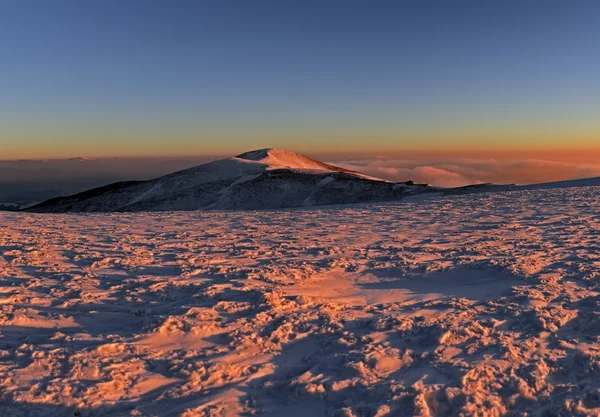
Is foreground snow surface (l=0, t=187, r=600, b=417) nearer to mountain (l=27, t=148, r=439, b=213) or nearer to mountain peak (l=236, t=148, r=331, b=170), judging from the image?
mountain (l=27, t=148, r=439, b=213)

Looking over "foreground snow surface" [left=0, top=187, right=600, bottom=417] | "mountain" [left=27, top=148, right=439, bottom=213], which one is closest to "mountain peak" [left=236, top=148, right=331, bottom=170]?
"mountain" [left=27, top=148, right=439, bottom=213]

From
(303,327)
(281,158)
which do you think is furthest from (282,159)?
(303,327)

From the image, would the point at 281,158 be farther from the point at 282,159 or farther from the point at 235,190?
the point at 235,190

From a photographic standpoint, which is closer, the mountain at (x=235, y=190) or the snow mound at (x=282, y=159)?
the mountain at (x=235, y=190)

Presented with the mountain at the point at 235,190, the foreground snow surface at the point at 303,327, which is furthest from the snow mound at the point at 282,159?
the foreground snow surface at the point at 303,327

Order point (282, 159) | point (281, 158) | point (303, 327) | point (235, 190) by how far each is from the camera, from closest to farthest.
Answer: point (303, 327) < point (235, 190) < point (282, 159) < point (281, 158)

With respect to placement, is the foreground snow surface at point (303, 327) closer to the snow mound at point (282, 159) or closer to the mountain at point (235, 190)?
the mountain at point (235, 190)
